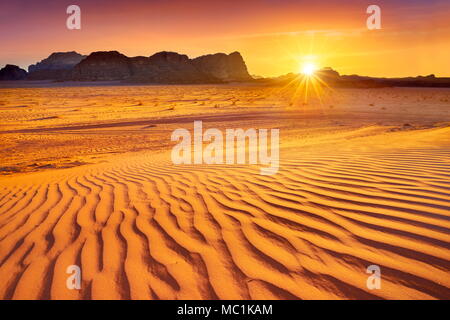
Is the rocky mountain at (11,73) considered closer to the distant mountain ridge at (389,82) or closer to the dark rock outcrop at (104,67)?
the dark rock outcrop at (104,67)

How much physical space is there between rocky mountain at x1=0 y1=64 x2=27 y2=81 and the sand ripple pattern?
142610 mm

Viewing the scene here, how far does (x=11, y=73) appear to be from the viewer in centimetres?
11925

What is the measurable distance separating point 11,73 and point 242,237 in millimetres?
147452

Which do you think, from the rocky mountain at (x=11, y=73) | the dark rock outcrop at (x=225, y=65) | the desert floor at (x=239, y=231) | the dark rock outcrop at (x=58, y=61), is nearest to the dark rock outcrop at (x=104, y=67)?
the rocky mountain at (x=11, y=73)

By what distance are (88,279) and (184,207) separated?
1.30m

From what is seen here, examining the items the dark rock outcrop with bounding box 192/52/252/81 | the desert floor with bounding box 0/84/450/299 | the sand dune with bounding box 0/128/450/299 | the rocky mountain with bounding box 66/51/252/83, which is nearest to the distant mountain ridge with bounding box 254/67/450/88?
the rocky mountain with bounding box 66/51/252/83

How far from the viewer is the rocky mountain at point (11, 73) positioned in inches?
4631

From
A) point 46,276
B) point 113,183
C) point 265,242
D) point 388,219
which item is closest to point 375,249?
point 388,219

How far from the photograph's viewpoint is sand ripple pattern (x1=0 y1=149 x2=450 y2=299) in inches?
72.6

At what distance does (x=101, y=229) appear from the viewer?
9.06 ft

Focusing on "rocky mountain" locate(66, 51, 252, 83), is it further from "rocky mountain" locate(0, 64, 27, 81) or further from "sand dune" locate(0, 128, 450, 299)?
"sand dune" locate(0, 128, 450, 299)

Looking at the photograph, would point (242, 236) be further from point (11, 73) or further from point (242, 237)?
point (11, 73)

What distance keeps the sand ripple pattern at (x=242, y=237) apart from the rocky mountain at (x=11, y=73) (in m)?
143

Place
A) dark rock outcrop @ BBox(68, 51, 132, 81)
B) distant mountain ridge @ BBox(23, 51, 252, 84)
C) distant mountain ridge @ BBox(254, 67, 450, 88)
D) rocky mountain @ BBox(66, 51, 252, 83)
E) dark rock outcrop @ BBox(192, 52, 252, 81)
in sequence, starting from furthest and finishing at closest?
dark rock outcrop @ BBox(192, 52, 252, 81), dark rock outcrop @ BBox(68, 51, 132, 81), rocky mountain @ BBox(66, 51, 252, 83), distant mountain ridge @ BBox(23, 51, 252, 84), distant mountain ridge @ BBox(254, 67, 450, 88)
